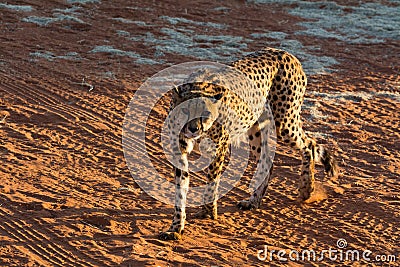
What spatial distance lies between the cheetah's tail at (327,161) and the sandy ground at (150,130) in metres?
0.22

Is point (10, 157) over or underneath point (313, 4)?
underneath

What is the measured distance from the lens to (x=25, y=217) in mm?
6320

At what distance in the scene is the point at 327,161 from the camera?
7.59 m

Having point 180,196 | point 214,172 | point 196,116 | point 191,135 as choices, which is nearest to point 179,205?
point 180,196

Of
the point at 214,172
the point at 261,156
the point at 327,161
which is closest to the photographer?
the point at 214,172

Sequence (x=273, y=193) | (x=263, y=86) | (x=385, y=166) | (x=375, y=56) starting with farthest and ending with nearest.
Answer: (x=375, y=56), (x=385, y=166), (x=273, y=193), (x=263, y=86)

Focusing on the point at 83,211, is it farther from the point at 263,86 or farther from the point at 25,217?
the point at 263,86

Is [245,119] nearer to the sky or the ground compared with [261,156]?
nearer to the sky

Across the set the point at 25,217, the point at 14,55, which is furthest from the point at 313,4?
the point at 25,217

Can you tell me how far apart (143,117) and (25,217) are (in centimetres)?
317

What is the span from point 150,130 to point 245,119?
235cm

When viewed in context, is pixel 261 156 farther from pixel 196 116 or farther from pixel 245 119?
pixel 196 116

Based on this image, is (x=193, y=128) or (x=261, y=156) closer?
(x=193, y=128)

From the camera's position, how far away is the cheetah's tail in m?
7.53
